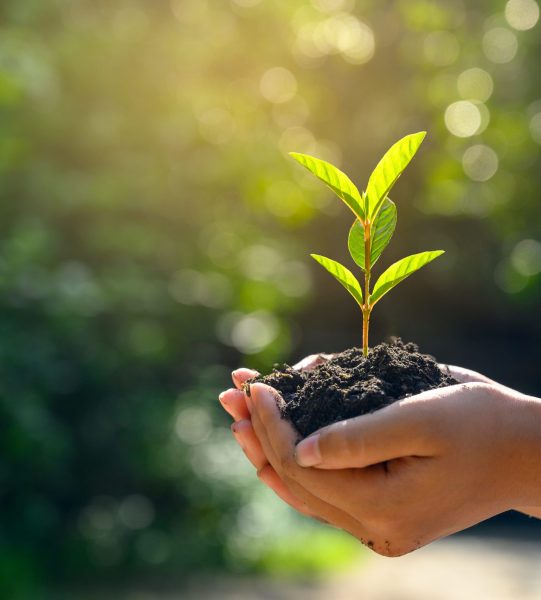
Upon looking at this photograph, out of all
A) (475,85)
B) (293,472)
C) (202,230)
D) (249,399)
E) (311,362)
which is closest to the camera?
(293,472)

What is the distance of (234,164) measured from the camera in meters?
6.08

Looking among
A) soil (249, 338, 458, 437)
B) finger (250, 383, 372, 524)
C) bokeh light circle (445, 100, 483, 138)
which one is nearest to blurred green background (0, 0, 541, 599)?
bokeh light circle (445, 100, 483, 138)

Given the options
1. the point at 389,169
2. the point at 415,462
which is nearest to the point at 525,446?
the point at 415,462

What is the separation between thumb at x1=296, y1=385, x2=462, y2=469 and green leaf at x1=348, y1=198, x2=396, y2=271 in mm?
450

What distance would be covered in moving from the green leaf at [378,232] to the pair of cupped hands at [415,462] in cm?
39

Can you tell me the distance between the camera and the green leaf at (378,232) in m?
1.70

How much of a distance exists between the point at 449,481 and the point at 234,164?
490 centimetres

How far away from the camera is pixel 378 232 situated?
1716 millimetres

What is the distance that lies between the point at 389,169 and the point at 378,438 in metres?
0.56

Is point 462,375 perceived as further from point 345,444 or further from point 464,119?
point 464,119

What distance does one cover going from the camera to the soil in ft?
4.82

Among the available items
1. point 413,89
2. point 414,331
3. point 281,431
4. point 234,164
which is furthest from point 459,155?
point 281,431

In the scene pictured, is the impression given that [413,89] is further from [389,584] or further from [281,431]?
[281,431]

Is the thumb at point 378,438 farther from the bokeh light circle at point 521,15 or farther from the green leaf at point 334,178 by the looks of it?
the bokeh light circle at point 521,15
